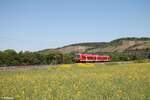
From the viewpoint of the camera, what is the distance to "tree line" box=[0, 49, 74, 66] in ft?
154

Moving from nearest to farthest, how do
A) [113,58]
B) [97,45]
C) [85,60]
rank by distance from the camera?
[85,60] < [113,58] < [97,45]

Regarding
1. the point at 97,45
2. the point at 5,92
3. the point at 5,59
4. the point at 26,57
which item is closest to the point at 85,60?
the point at 26,57

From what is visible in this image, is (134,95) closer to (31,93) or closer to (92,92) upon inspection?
(92,92)

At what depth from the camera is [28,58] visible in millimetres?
49844

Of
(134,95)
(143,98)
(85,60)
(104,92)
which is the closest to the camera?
(143,98)

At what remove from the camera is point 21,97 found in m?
9.32

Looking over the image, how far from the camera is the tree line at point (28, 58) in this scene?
154 feet

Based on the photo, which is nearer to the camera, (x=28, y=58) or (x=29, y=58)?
(x=28, y=58)

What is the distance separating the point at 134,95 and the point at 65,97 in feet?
6.63

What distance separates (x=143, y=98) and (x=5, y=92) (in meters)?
4.60

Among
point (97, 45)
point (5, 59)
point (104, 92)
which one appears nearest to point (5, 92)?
point (104, 92)

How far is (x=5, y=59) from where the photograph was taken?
46.6 metres

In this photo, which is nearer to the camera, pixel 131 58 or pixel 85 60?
pixel 85 60

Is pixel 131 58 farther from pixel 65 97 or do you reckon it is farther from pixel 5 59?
pixel 65 97
